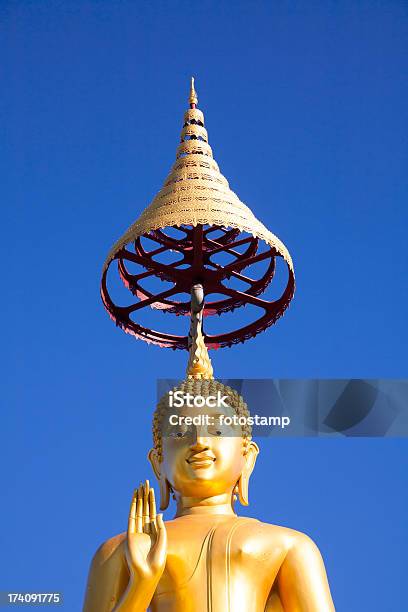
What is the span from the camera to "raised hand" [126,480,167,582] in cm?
708

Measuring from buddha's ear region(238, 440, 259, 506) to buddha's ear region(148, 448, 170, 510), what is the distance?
1.89ft

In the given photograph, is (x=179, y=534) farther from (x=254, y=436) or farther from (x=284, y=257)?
(x=284, y=257)

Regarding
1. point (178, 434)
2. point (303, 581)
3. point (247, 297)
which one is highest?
point (247, 297)

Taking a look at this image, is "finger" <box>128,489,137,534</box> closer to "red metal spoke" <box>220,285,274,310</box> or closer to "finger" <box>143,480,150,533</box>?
"finger" <box>143,480,150,533</box>

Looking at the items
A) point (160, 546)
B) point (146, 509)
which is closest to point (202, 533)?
point (146, 509)

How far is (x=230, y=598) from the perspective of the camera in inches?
288

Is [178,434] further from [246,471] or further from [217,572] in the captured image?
[217,572]

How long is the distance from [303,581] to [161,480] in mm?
1506

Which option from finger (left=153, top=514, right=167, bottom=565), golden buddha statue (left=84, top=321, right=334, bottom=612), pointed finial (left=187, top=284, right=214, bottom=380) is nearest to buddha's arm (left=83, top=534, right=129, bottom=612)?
golden buddha statue (left=84, top=321, right=334, bottom=612)

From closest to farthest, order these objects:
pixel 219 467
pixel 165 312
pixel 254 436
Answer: pixel 219 467 → pixel 254 436 → pixel 165 312

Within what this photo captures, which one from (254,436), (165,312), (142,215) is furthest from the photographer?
(165,312)

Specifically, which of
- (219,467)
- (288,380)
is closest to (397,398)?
(288,380)

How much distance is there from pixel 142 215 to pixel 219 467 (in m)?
2.51

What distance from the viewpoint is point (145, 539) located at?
727cm
